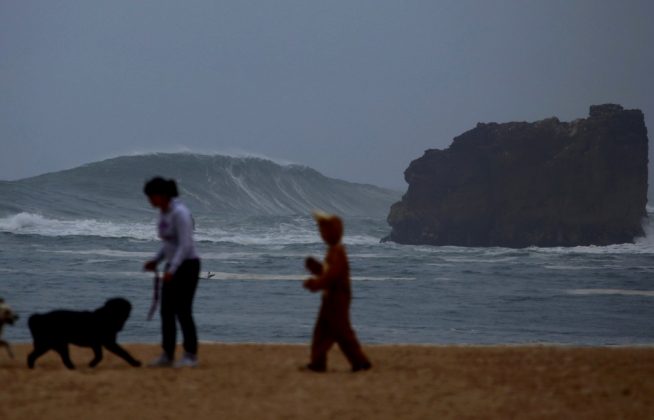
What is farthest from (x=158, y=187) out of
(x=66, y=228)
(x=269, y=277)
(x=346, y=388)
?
(x=66, y=228)

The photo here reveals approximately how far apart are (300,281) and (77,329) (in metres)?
18.2

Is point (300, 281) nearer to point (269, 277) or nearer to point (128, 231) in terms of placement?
point (269, 277)

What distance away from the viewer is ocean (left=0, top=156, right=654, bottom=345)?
57.8 ft

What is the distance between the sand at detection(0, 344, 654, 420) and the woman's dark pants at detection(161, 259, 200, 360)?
0.75 ft

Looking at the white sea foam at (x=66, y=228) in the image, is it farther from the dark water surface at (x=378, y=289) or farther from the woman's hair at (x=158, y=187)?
the woman's hair at (x=158, y=187)

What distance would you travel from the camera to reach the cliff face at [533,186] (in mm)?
56625

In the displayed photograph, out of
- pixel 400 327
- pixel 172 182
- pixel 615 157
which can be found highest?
pixel 615 157

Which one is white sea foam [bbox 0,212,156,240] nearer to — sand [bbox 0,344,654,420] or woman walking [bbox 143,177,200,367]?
sand [bbox 0,344,654,420]

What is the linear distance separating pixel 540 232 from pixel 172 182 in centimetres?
4930

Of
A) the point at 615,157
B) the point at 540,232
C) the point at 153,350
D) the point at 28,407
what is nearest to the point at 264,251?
the point at 540,232

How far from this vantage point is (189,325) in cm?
875

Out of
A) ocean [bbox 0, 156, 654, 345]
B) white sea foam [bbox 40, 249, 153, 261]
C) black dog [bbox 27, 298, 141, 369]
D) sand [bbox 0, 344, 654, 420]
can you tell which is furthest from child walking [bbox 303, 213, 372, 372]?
white sea foam [bbox 40, 249, 153, 261]

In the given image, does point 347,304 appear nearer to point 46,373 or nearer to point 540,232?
point 46,373

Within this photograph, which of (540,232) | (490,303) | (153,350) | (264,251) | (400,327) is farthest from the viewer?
(540,232)
